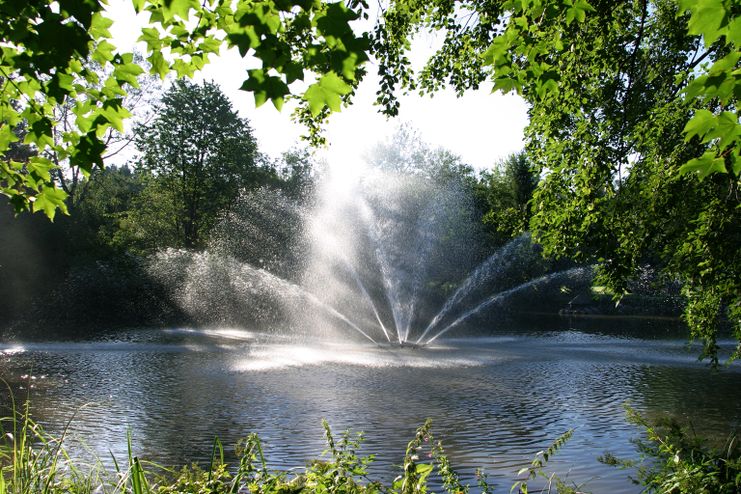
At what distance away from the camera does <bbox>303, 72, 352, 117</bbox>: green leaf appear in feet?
7.87

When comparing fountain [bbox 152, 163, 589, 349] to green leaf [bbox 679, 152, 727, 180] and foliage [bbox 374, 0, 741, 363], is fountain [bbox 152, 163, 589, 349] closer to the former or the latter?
foliage [bbox 374, 0, 741, 363]

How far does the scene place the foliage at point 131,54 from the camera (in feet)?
7.76

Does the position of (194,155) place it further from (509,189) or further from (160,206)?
(509,189)

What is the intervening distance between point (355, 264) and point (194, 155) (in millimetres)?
13645

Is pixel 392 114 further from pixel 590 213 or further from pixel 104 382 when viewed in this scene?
pixel 104 382

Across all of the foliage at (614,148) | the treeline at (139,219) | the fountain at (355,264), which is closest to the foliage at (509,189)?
the fountain at (355,264)

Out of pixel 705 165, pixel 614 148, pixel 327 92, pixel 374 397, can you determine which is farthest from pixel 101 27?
pixel 374 397

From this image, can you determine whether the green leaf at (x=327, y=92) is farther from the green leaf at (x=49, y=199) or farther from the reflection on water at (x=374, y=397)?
the reflection on water at (x=374, y=397)

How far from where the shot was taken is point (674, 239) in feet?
26.9

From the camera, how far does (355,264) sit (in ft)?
118

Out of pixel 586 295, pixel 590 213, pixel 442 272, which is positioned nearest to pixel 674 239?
pixel 590 213

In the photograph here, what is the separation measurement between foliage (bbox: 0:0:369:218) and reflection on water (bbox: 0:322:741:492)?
6.84 ft

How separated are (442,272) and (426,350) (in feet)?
71.9

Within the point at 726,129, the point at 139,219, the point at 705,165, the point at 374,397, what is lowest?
the point at 374,397
